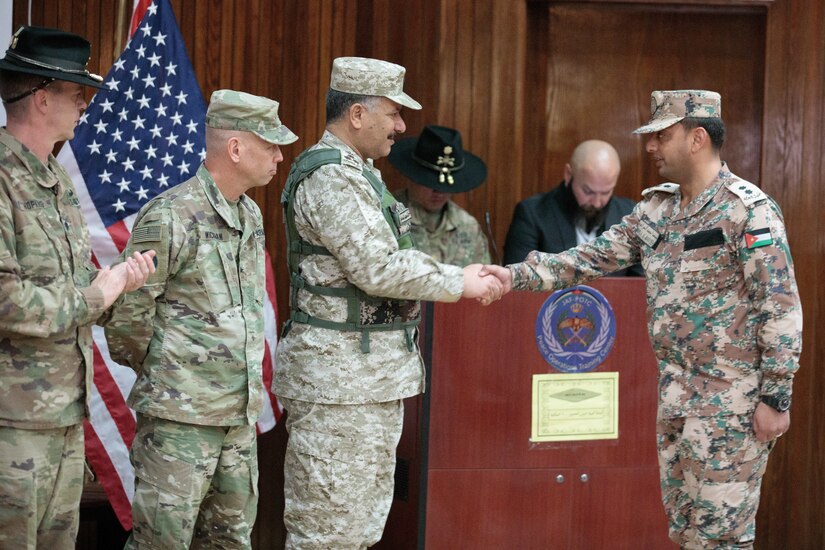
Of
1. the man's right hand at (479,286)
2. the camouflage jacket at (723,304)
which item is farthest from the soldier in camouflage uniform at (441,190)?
the camouflage jacket at (723,304)

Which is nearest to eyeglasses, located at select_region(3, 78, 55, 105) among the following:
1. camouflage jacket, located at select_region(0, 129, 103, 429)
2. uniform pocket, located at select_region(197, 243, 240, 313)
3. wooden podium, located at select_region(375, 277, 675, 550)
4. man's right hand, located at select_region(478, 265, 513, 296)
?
camouflage jacket, located at select_region(0, 129, 103, 429)

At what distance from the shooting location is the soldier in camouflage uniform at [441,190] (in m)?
4.86

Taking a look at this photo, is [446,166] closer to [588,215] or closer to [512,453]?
[588,215]

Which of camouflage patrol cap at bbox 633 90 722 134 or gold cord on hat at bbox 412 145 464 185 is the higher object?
camouflage patrol cap at bbox 633 90 722 134

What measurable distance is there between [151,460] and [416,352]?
3.24 feet

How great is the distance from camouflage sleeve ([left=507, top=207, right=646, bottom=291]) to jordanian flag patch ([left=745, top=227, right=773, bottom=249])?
0.59 m

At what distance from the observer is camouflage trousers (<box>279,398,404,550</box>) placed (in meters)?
3.45

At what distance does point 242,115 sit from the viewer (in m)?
3.24

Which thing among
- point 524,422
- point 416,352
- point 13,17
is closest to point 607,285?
point 524,422

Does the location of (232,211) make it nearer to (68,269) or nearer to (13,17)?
(68,269)

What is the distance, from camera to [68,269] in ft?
9.44

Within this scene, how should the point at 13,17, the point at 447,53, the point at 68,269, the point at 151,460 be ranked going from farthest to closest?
the point at 447,53
the point at 13,17
the point at 151,460
the point at 68,269

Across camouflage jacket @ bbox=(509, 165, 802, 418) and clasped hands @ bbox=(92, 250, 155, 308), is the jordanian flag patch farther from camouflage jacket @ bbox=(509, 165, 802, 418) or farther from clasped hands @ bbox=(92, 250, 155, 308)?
clasped hands @ bbox=(92, 250, 155, 308)

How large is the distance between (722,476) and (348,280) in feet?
4.43
